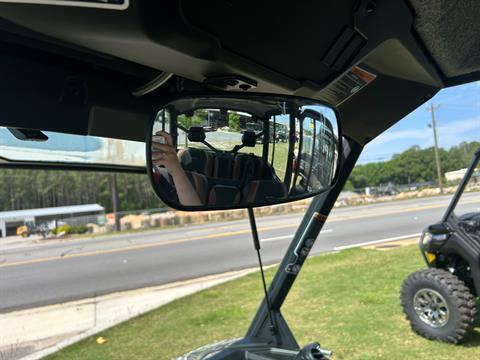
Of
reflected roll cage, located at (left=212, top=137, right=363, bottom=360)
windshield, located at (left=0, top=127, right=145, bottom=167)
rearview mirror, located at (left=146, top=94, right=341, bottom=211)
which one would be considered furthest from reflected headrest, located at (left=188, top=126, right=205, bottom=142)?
reflected roll cage, located at (left=212, top=137, right=363, bottom=360)

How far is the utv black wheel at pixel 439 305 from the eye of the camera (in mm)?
4121

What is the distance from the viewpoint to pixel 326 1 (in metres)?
1.12

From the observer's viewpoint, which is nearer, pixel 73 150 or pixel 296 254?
pixel 73 150

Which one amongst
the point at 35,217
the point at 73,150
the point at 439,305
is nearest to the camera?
the point at 73,150

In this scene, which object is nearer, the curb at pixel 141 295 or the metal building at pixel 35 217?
the curb at pixel 141 295

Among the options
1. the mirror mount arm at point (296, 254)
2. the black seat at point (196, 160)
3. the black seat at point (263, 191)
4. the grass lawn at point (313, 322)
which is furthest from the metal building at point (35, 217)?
the black seat at point (196, 160)

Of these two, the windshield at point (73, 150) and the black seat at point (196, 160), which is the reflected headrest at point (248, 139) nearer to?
the black seat at point (196, 160)

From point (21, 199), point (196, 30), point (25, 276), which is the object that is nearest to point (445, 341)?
point (196, 30)

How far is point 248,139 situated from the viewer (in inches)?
46.0

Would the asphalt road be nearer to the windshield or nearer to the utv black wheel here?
the utv black wheel

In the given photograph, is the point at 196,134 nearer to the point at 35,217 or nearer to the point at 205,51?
the point at 205,51

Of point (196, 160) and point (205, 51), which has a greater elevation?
point (205, 51)

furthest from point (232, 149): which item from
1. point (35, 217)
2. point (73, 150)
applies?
point (35, 217)

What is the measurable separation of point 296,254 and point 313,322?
334 cm
